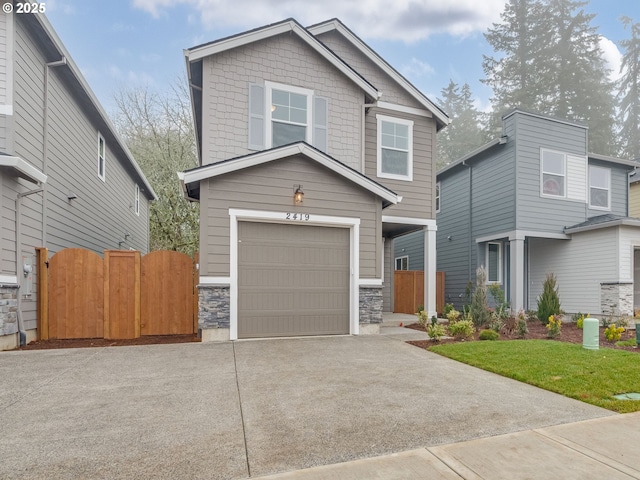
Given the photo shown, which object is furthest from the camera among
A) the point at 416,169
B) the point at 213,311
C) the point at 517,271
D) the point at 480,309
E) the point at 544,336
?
the point at 517,271

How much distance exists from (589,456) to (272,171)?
6.27 metres

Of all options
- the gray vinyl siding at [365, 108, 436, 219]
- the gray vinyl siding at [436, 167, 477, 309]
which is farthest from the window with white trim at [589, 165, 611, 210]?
the gray vinyl siding at [365, 108, 436, 219]

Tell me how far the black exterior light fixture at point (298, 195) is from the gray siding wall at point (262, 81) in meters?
1.73

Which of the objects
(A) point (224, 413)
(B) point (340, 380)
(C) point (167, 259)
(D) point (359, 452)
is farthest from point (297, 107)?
(D) point (359, 452)

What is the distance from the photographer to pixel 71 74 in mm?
8273

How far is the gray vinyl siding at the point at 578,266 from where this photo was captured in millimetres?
11047

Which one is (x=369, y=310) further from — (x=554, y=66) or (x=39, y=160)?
(x=554, y=66)

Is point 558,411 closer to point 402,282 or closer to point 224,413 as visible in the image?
point 224,413

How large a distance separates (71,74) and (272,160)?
5178mm

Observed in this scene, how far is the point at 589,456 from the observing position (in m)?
2.60

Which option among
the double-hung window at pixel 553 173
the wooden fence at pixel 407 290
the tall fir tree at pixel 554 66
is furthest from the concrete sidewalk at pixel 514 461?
the tall fir tree at pixel 554 66

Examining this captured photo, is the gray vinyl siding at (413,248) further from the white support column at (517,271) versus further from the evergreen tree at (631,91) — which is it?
the evergreen tree at (631,91)

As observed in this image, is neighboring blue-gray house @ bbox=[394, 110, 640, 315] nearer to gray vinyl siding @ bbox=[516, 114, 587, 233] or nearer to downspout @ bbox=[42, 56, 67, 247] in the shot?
gray vinyl siding @ bbox=[516, 114, 587, 233]

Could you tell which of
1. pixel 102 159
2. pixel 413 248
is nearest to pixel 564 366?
pixel 413 248
